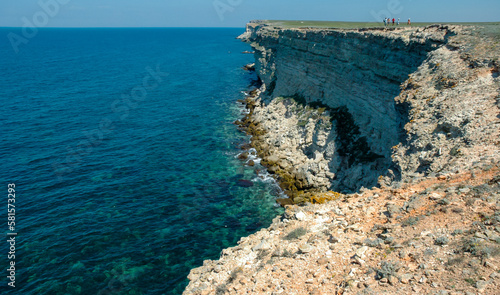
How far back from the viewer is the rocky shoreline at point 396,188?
12.0 metres

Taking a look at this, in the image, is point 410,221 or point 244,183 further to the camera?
point 244,183

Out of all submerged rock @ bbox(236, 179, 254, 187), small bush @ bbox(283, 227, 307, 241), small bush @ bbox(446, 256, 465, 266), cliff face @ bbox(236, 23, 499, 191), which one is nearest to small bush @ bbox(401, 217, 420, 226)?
small bush @ bbox(446, 256, 465, 266)

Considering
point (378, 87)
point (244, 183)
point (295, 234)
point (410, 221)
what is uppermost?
point (378, 87)

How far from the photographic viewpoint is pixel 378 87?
3192cm

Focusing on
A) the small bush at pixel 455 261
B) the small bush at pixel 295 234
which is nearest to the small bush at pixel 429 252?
the small bush at pixel 455 261

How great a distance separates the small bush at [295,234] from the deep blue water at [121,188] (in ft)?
32.2

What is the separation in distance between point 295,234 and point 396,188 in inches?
236

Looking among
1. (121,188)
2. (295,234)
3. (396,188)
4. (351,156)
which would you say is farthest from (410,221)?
(121,188)

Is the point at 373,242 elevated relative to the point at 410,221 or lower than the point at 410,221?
lower

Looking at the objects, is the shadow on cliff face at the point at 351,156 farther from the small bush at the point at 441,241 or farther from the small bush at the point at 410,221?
the small bush at the point at 441,241

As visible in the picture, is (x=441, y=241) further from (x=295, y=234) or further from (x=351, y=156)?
(x=351, y=156)

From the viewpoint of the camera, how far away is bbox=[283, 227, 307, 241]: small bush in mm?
16922

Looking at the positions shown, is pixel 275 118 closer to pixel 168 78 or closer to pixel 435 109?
pixel 435 109

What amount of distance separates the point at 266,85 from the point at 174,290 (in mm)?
48960
